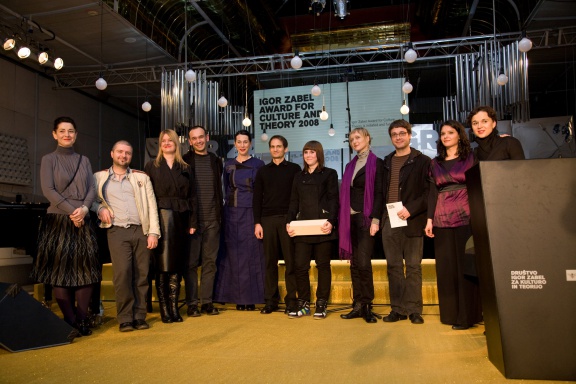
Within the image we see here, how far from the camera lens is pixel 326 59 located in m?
9.95

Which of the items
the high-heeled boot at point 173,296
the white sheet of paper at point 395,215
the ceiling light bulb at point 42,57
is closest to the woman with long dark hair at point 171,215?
the high-heeled boot at point 173,296

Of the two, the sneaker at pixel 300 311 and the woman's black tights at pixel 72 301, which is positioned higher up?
the woman's black tights at pixel 72 301

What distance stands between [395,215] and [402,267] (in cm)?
44

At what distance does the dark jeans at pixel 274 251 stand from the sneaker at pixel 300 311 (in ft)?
0.66

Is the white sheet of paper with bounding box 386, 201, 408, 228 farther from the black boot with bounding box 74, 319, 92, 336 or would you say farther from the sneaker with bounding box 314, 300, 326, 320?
the black boot with bounding box 74, 319, 92, 336

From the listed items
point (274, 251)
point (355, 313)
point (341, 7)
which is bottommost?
point (355, 313)

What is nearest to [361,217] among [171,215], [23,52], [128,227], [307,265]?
[307,265]

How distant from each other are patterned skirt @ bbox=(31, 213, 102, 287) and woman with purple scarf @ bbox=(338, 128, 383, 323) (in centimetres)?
196

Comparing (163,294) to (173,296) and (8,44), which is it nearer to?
(173,296)

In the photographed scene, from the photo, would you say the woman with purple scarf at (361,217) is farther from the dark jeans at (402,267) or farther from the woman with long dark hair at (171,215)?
the woman with long dark hair at (171,215)

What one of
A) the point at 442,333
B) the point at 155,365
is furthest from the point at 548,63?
the point at 155,365

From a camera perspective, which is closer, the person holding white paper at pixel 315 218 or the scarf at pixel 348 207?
the scarf at pixel 348 207

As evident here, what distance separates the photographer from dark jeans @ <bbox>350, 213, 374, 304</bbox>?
3.98 meters

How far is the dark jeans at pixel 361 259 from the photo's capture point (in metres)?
3.98
